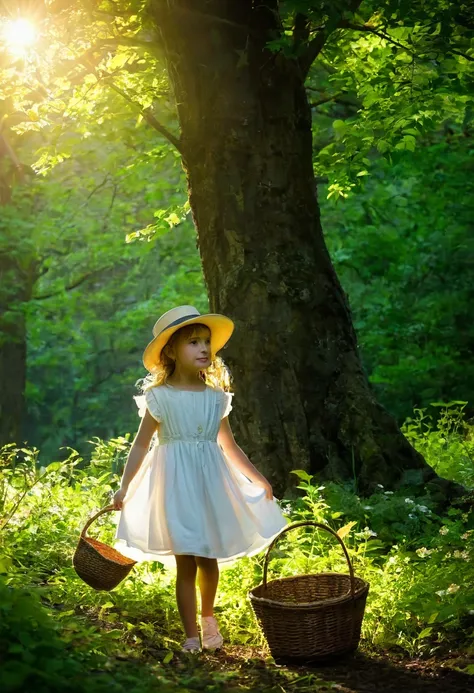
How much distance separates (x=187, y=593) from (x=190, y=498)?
52cm

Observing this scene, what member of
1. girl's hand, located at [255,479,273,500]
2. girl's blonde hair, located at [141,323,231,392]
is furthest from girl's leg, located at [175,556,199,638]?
girl's blonde hair, located at [141,323,231,392]

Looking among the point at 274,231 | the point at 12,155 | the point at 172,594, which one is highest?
the point at 12,155

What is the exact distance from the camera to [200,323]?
5.67 metres

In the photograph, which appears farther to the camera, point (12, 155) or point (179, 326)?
point (12, 155)

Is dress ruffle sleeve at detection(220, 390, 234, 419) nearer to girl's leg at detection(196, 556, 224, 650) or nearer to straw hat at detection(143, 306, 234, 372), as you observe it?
straw hat at detection(143, 306, 234, 372)

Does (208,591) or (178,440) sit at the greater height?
(178,440)

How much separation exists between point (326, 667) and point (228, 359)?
325 centimetres

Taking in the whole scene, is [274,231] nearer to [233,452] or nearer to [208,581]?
[233,452]

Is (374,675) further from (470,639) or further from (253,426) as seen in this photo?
(253,426)

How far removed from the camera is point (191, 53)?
307 inches

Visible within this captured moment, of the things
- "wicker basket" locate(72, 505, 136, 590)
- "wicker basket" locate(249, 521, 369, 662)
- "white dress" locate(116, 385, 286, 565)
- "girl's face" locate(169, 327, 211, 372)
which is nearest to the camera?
"wicker basket" locate(249, 521, 369, 662)

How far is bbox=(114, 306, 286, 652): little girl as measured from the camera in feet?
17.0

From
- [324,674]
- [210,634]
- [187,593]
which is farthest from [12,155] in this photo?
[324,674]

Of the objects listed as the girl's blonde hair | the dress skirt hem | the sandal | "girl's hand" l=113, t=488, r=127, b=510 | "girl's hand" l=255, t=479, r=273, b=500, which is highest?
the girl's blonde hair
